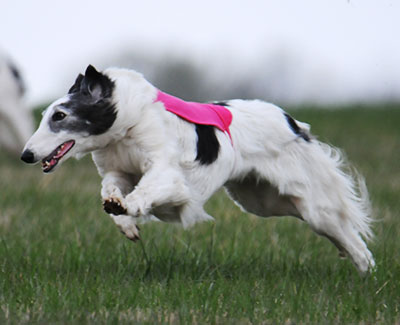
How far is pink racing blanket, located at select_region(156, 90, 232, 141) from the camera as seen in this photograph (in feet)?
13.1

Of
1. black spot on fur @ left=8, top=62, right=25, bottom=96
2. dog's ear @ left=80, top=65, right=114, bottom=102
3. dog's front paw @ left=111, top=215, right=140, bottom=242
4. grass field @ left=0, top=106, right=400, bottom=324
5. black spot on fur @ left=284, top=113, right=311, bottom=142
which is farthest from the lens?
black spot on fur @ left=8, top=62, right=25, bottom=96

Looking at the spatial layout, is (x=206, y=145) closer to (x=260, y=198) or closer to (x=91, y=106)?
(x=91, y=106)

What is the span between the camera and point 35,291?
12.4ft


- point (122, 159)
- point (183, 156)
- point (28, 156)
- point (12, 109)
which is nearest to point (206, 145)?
point (183, 156)

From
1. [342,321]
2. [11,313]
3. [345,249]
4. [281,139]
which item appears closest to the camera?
[11,313]

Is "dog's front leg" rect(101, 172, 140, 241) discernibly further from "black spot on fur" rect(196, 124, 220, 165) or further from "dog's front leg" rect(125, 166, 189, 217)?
"black spot on fur" rect(196, 124, 220, 165)

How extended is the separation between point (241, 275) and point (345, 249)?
0.79 metres

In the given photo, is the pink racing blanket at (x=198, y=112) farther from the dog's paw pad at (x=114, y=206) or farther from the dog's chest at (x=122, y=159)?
the dog's paw pad at (x=114, y=206)

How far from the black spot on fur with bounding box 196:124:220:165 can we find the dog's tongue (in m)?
0.68

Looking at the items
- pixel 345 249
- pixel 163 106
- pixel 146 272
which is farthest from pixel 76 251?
pixel 345 249

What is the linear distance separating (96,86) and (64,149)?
0.37 metres

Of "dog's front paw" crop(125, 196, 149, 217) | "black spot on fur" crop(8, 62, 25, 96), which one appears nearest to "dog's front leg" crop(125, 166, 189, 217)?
"dog's front paw" crop(125, 196, 149, 217)

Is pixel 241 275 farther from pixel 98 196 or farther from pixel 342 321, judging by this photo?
pixel 98 196

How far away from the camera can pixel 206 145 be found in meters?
4.02
